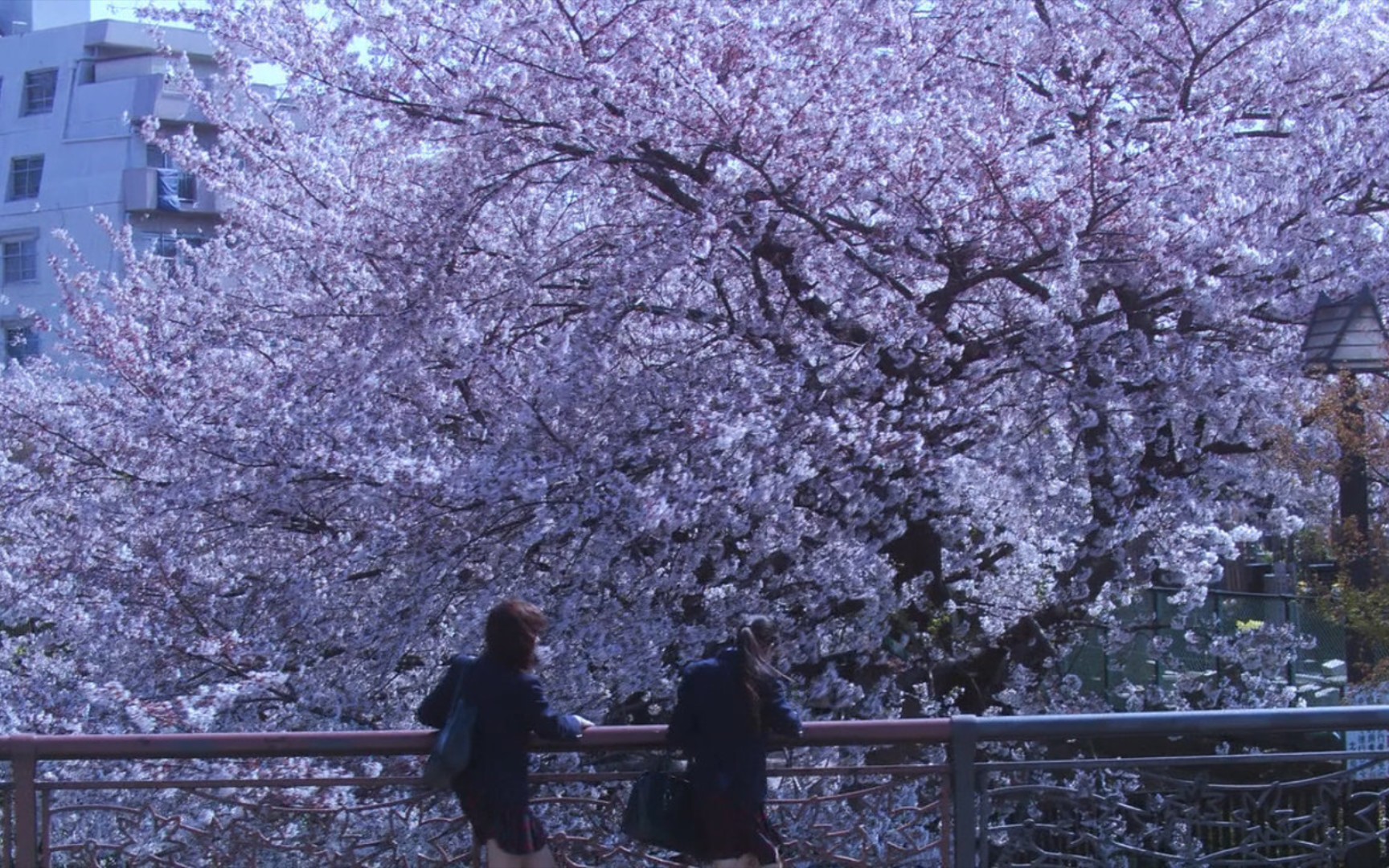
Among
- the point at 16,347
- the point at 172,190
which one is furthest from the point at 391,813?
the point at 172,190

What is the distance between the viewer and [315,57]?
9.40 m

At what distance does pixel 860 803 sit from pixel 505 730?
4.97 ft

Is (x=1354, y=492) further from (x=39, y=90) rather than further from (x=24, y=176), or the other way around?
(x=39, y=90)

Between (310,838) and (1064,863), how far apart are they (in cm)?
301

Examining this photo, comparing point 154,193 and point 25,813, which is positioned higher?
point 154,193

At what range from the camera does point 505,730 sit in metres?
5.29

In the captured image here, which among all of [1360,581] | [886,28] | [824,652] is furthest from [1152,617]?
[886,28]

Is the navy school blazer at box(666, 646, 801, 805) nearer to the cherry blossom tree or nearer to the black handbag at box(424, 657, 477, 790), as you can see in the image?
the black handbag at box(424, 657, 477, 790)

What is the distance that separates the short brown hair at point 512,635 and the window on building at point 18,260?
39994 mm

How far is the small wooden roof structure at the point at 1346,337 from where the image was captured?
8.46 metres

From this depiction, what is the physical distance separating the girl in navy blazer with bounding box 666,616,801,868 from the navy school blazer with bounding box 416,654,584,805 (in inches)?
17.7

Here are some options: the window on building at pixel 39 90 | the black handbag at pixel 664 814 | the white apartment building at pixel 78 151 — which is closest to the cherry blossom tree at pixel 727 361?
the black handbag at pixel 664 814

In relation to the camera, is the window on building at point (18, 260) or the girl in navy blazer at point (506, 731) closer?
the girl in navy blazer at point (506, 731)

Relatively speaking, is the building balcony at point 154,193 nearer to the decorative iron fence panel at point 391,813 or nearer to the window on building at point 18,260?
the window on building at point 18,260
